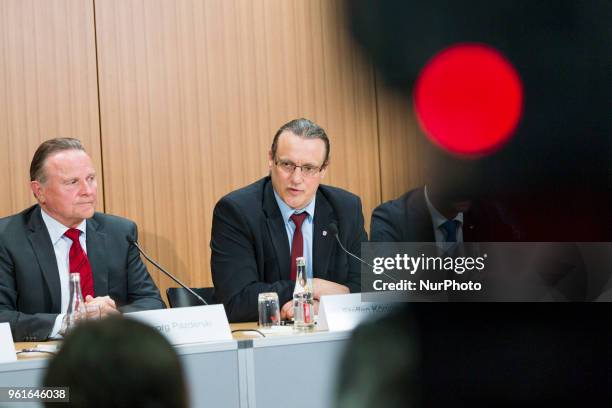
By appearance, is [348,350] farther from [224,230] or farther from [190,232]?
[190,232]

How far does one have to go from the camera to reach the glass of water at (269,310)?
1.92 meters

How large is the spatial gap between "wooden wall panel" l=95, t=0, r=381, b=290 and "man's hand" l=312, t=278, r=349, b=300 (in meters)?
0.98

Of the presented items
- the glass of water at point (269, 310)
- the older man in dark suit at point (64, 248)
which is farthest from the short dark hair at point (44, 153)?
the glass of water at point (269, 310)

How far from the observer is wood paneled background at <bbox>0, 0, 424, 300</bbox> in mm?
2826

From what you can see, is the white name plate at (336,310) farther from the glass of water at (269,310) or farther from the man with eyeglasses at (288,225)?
the man with eyeglasses at (288,225)

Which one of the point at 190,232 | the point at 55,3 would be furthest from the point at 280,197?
the point at 55,3

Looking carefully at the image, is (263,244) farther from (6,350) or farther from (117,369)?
(117,369)

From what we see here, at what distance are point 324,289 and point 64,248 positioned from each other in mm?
787

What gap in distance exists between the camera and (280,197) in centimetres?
238

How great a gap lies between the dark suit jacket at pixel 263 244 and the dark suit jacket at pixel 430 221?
1.79 meters

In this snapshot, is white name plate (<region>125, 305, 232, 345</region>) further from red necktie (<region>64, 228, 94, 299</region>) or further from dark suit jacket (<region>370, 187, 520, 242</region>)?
dark suit jacket (<region>370, 187, 520, 242</region>)

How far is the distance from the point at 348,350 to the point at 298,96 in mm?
3006

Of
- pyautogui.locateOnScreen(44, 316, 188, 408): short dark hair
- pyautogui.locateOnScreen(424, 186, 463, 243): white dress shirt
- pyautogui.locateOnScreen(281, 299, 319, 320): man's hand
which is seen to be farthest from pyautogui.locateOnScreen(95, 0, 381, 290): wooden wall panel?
pyautogui.locateOnScreen(44, 316, 188, 408): short dark hair

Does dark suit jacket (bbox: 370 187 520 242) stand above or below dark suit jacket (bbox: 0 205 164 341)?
above
